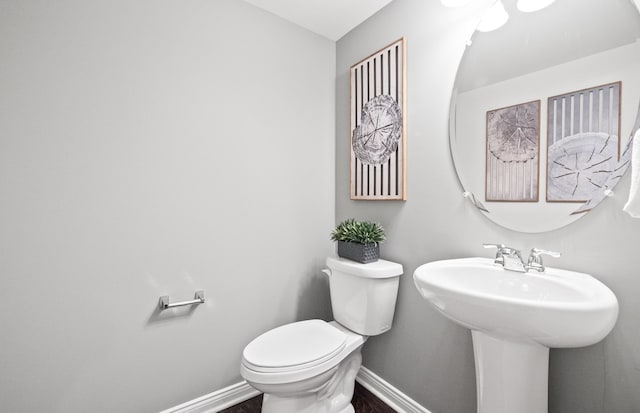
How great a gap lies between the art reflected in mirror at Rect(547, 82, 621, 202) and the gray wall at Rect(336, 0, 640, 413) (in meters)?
0.07

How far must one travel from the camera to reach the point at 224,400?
158 centimetres

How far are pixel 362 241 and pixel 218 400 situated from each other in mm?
1173

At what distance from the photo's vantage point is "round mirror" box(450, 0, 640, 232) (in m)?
0.92

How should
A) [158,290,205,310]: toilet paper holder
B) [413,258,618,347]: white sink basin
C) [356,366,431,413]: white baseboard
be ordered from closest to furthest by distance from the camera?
[413,258,618,347]: white sink basin, [158,290,205,310]: toilet paper holder, [356,366,431,413]: white baseboard

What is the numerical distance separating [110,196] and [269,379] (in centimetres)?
106

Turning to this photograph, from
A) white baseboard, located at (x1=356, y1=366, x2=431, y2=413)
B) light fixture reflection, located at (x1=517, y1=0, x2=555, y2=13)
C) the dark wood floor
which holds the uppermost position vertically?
light fixture reflection, located at (x1=517, y1=0, x2=555, y2=13)

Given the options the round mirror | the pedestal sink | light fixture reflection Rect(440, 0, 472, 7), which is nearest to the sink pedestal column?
the pedestal sink

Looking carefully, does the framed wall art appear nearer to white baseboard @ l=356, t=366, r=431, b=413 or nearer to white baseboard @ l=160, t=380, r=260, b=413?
white baseboard @ l=356, t=366, r=431, b=413

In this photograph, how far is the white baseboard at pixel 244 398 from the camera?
4.87 feet

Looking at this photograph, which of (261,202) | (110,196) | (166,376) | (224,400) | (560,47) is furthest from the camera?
(261,202)

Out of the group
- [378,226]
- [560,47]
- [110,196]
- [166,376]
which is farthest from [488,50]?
[166,376]

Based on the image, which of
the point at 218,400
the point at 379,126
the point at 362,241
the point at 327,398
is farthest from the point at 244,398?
the point at 379,126

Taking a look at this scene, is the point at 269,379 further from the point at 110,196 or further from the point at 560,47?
the point at 560,47

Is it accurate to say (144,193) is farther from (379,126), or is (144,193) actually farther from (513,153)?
(513,153)
